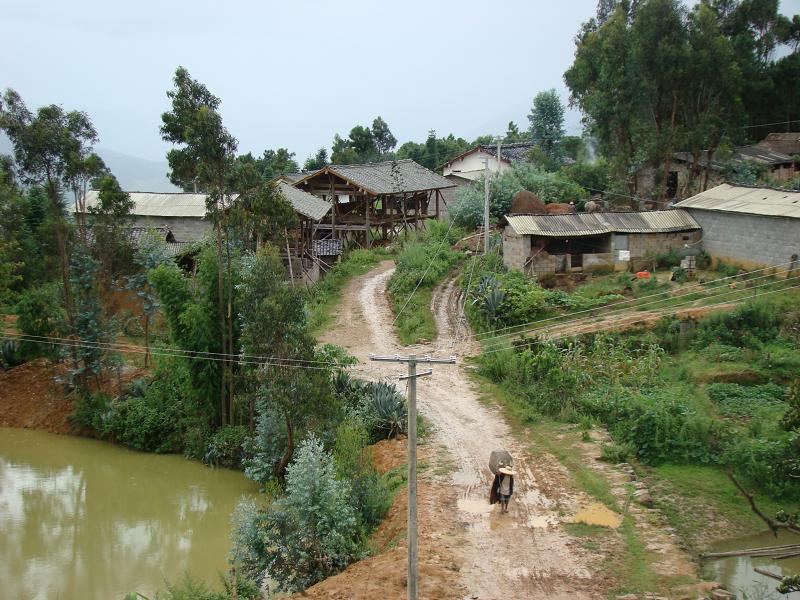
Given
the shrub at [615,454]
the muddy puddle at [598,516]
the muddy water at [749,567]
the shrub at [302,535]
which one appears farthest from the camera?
the shrub at [615,454]

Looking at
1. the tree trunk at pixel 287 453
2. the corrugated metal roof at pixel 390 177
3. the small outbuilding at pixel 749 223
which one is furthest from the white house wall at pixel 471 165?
the tree trunk at pixel 287 453

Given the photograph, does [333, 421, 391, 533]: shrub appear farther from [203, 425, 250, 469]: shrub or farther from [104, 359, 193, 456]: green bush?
[104, 359, 193, 456]: green bush

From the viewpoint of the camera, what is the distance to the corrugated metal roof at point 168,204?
3123 centimetres

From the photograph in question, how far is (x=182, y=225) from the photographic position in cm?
3127

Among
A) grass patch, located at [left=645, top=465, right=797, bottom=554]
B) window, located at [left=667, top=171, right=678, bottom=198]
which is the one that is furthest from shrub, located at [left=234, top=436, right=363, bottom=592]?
window, located at [left=667, top=171, right=678, bottom=198]

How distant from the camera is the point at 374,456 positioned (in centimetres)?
1548

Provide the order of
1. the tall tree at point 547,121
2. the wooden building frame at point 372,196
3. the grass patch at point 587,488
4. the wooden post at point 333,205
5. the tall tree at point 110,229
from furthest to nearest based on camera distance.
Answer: the tall tree at point 547,121 → the wooden building frame at point 372,196 → the wooden post at point 333,205 → the tall tree at point 110,229 → the grass patch at point 587,488

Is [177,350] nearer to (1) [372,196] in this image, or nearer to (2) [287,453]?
(2) [287,453]

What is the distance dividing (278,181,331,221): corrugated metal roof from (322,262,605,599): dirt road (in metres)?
5.60

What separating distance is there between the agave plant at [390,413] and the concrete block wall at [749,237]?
1127 cm

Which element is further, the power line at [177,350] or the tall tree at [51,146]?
the tall tree at [51,146]

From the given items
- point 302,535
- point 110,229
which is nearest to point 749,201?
point 302,535

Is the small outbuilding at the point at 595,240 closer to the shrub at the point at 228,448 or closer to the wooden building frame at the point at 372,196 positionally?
the wooden building frame at the point at 372,196

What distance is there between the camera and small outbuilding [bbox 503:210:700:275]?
22.9m
